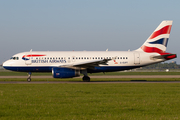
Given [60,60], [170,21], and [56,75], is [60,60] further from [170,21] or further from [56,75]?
[170,21]

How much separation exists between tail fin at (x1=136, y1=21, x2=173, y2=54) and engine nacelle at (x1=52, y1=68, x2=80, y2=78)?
10.6 m

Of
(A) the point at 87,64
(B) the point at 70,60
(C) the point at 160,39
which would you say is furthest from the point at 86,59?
(C) the point at 160,39

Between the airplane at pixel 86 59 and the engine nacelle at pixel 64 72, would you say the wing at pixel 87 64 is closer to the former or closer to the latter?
the airplane at pixel 86 59

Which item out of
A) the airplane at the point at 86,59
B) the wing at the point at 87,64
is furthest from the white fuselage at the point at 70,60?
the wing at the point at 87,64

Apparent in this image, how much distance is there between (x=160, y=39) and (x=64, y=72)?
46.2 feet

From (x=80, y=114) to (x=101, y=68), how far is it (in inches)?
845

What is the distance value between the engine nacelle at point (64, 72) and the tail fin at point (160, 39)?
10648 mm

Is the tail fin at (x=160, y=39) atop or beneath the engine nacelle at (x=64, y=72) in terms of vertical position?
atop

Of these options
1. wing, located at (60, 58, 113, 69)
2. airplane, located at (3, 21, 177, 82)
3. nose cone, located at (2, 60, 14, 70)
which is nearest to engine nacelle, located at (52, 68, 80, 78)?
wing, located at (60, 58, 113, 69)

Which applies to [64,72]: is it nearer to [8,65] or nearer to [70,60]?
[70,60]

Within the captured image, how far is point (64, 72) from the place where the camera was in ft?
93.0

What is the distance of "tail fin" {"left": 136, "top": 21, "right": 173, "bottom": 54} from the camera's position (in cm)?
3219

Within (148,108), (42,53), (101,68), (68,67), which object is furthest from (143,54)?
(148,108)

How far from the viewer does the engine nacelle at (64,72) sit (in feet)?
92.2
